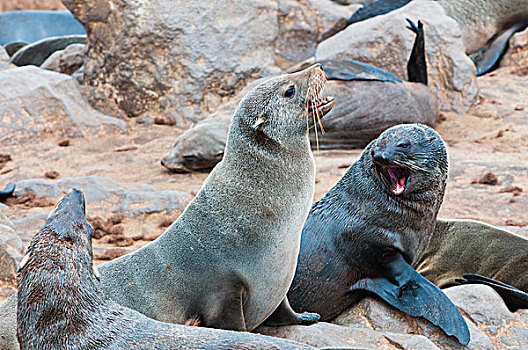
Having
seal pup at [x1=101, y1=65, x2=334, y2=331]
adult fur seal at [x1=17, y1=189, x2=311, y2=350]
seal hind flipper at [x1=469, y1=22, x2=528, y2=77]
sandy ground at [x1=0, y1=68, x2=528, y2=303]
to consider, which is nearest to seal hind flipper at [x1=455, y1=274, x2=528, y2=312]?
sandy ground at [x1=0, y1=68, x2=528, y2=303]

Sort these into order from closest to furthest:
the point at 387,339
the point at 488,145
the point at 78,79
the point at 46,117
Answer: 1. the point at 387,339
2. the point at 488,145
3. the point at 46,117
4. the point at 78,79

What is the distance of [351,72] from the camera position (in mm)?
7977

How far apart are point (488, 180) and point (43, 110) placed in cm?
583

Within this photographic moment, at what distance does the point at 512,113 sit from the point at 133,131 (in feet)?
18.0

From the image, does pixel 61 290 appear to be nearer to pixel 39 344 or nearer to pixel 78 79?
pixel 39 344

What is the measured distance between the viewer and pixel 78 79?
1023cm

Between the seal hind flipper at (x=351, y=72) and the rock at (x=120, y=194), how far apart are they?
3.00 meters

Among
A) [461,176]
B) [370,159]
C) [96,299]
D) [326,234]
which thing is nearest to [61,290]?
[96,299]

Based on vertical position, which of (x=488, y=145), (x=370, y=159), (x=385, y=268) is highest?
(x=370, y=159)

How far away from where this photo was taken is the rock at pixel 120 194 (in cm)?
552

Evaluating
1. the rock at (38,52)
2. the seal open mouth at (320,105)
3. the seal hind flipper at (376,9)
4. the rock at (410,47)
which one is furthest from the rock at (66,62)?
the seal open mouth at (320,105)

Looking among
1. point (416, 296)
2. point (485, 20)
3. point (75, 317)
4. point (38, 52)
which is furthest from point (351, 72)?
point (38, 52)

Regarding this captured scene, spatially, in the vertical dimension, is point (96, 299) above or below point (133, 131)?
above

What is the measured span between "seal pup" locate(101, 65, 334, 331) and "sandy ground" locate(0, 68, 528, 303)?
7.23 feet
